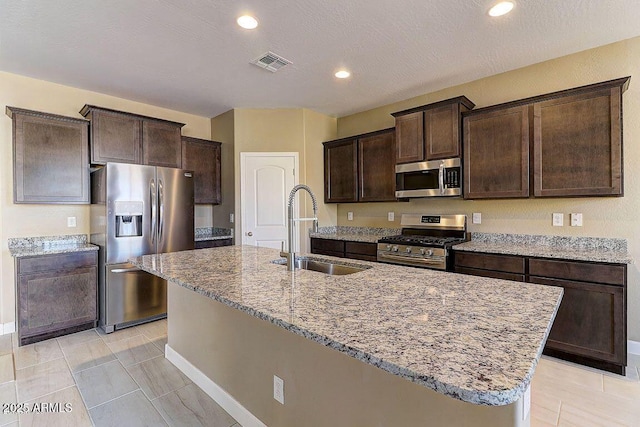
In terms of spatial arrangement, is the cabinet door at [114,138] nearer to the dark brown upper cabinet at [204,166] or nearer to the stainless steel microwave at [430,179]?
the dark brown upper cabinet at [204,166]

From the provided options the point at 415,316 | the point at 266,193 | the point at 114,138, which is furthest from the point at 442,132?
the point at 114,138

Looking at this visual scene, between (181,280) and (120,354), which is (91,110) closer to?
(120,354)

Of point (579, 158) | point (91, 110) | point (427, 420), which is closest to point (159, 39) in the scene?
point (91, 110)

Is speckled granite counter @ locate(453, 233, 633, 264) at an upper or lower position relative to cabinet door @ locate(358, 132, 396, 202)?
lower

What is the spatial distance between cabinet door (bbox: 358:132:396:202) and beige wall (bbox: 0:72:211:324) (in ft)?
10.8

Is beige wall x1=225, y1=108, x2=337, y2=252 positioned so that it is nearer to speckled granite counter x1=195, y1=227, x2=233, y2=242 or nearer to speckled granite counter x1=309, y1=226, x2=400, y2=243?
speckled granite counter x1=195, y1=227, x2=233, y2=242

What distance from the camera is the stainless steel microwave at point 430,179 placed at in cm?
326

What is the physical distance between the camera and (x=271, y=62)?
3000mm

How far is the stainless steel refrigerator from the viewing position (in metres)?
3.22

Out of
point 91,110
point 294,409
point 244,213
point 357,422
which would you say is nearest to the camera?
point 357,422

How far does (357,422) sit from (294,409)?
377 millimetres

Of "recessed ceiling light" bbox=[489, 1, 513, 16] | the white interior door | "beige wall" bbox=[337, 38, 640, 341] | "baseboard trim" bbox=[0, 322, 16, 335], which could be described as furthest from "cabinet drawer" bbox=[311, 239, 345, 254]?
"baseboard trim" bbox=[0, 322, 16, 335]

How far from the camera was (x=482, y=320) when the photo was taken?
100 cm

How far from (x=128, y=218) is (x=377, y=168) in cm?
294
